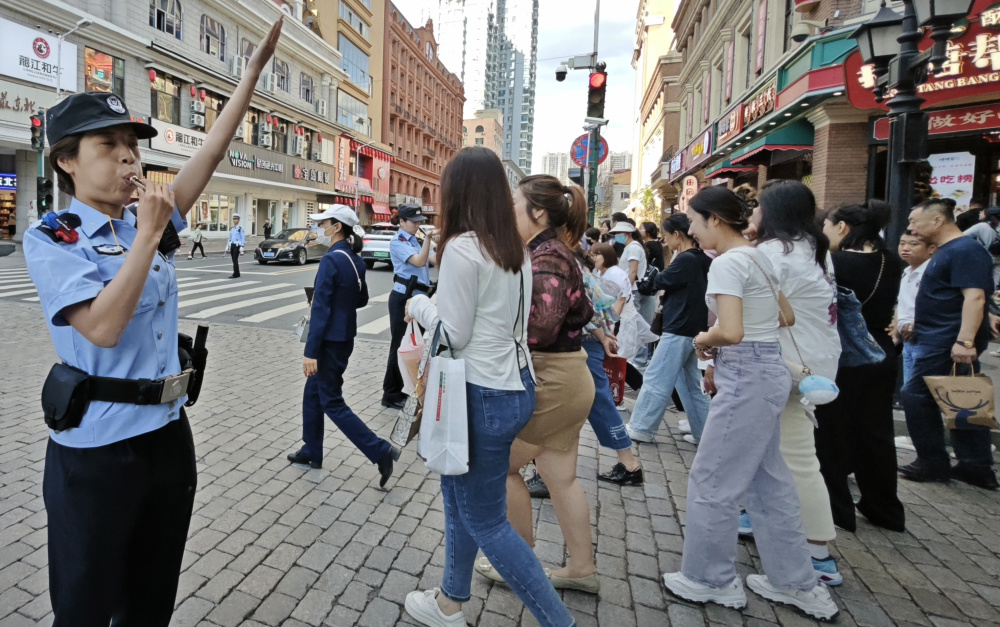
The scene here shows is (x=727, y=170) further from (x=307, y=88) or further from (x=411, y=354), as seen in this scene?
(x=307, y=88)

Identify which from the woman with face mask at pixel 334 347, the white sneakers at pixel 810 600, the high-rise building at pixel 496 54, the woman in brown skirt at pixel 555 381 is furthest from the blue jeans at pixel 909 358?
the high-rise building at pixel 496 54

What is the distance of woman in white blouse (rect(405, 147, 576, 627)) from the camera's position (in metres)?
2.09

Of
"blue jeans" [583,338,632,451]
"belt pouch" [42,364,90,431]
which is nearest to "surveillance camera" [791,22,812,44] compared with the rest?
"blue jeans" [583,338,632,451]

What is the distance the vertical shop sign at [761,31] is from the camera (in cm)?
1534

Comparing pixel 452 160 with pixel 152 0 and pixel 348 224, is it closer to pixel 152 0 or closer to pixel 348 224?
pixel 348 224

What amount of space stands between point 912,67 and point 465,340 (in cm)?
519

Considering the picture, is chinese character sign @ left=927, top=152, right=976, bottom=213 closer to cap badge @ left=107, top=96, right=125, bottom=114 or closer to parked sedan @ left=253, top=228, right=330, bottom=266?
cap badge @ left=107, top=96, right=125, bottom=114

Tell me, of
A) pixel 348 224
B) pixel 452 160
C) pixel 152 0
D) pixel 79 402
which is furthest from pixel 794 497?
pixel 152 0

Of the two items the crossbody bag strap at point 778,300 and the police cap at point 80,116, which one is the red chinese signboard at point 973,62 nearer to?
the crossbody bag strap at point 778,300

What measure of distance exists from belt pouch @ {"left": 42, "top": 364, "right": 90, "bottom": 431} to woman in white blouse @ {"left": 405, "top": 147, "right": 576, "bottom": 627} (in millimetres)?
1058

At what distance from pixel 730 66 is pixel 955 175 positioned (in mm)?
9465

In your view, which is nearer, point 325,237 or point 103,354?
point 103,354

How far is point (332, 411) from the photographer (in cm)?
393

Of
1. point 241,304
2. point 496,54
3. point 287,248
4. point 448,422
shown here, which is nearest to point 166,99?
point 287,248
